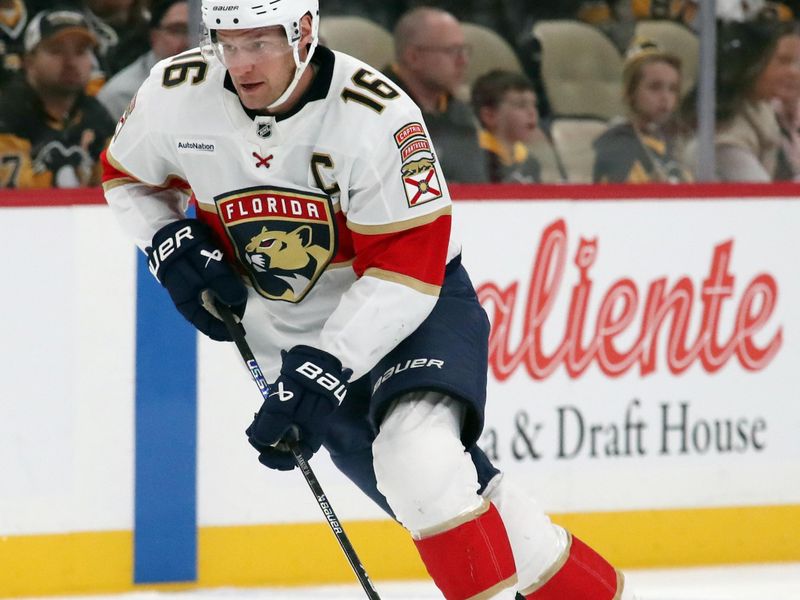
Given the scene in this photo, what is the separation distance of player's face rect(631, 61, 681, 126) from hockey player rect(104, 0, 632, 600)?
1.53 m

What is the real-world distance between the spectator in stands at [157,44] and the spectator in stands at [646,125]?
3.80 ft

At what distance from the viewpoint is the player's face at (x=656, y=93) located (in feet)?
12.5

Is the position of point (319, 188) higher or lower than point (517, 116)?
higher

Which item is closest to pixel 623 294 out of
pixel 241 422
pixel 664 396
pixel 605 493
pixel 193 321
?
pixel 664 396

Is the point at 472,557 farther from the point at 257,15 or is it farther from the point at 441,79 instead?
the point at 441,79

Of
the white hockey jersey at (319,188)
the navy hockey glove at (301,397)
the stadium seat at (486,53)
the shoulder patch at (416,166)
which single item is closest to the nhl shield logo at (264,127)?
the white hockey jersey at (319,188)

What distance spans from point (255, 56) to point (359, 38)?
4.78 feet

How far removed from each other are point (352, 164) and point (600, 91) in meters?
1.74

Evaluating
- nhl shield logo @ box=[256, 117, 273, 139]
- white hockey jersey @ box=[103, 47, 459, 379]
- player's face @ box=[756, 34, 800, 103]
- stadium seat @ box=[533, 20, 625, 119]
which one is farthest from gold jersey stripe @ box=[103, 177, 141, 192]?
player's face @ box=[756, 34, 800, 103]

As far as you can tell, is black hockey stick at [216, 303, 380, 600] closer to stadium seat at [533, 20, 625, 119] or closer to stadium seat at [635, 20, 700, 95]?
stadium seat at [533, 20, 625, 119]

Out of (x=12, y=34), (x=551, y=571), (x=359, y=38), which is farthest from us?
(x=359, y=38)

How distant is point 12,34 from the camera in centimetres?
332

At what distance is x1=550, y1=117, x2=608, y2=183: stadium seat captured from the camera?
3.66 meters

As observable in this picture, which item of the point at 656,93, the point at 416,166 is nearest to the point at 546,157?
the point at 656,93
